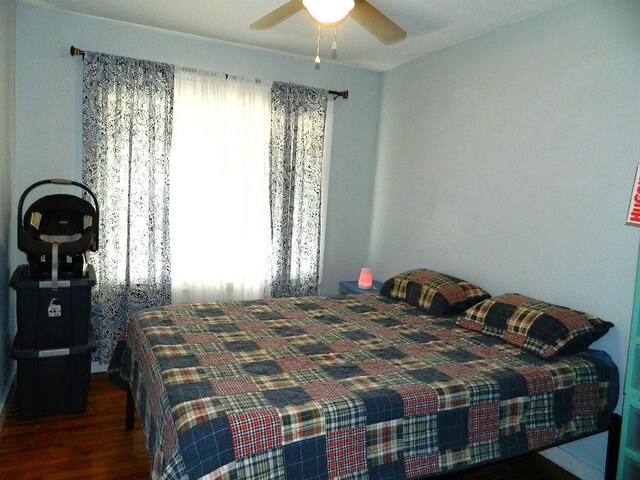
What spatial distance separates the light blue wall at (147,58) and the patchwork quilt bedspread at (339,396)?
5.46 ft

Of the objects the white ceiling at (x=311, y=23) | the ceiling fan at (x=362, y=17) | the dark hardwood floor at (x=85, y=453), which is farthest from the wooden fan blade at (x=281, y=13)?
the dark hardwood floor at (x=85, y=453)

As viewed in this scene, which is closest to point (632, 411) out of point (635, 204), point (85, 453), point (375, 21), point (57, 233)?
point (635, 204)

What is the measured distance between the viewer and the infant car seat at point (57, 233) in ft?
9.55

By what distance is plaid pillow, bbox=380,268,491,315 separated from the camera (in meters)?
3.16

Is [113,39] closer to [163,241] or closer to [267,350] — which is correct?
[163,241]

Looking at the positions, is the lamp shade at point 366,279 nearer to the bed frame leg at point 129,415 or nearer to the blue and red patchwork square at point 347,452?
the bed frame leg at point 129,415

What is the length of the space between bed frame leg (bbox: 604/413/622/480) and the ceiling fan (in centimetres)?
228

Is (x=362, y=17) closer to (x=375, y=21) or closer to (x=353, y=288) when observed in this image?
(x=375, y=21)

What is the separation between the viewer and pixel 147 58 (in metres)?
3.73

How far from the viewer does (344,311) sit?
3.19m

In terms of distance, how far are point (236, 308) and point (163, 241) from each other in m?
1.10

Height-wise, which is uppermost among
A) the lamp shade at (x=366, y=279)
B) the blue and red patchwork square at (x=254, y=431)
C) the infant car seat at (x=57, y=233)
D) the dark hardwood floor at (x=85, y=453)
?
the infant car seat at (x=57, y=233)

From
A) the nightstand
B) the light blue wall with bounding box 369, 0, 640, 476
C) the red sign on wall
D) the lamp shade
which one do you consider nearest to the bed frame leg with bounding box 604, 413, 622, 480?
the light blue wall with bounding box 369, 0, 640, 476

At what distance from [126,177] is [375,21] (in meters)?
2.24
